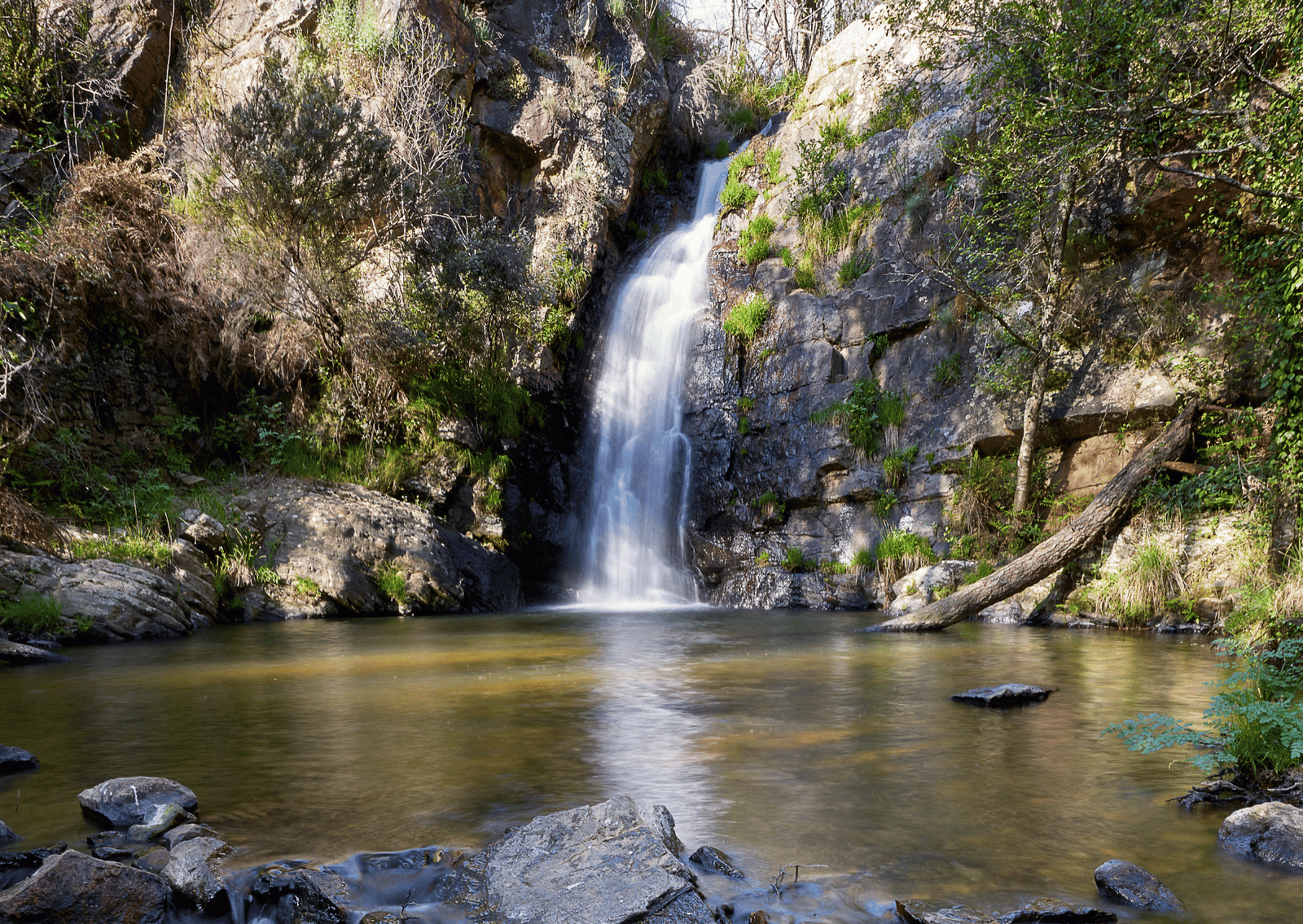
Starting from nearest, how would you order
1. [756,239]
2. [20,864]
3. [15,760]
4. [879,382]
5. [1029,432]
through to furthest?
[20,864], [15,760], [1029,432], [879,382], [756,239]

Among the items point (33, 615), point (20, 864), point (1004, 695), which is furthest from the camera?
point (33, 615)

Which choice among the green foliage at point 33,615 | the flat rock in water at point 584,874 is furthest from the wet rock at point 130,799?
the green foliage at point 33,615

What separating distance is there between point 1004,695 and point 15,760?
6.01m

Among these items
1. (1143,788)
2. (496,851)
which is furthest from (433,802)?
(1143,788)

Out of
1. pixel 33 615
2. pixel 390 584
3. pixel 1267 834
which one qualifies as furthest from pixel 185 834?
pixel 390 584

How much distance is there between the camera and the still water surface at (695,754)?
308 cm

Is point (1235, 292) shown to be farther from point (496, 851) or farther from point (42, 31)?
point (42, 31)

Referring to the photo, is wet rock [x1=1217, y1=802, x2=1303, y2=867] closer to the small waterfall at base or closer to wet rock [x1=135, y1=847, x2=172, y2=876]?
wet rock [x1=135, y1=847, x2=172, y2=876]

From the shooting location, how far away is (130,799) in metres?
3.40

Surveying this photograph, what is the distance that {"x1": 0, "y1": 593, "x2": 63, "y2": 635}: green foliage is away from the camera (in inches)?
323

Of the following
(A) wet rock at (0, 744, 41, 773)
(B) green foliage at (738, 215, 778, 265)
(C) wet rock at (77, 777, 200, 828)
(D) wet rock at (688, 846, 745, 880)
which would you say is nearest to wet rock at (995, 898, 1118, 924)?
(D) wet rock at (688, 846, 745, 880)

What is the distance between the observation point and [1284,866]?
2.90 metres

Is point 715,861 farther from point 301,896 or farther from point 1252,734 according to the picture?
point 1252,734

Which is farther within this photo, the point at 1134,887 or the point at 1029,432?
the point at 1029,432
